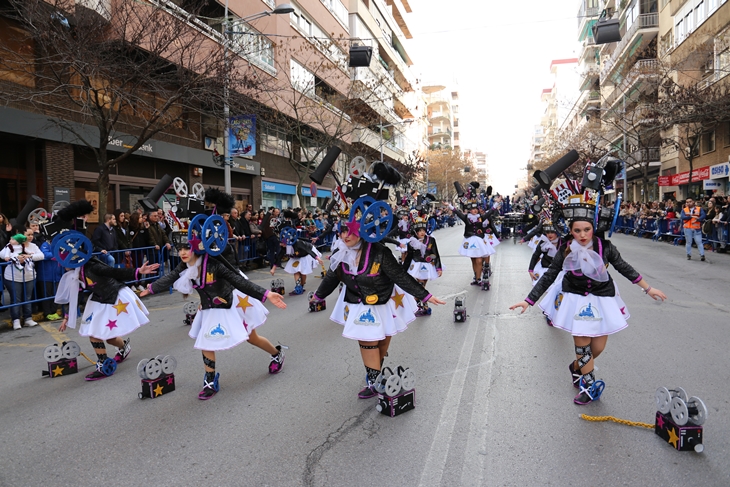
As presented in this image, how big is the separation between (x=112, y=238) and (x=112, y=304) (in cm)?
505

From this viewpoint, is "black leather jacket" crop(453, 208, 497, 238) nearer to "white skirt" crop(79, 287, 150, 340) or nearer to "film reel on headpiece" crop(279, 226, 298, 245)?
"film reel on headpiece" crop(279, 226, 298, 245)

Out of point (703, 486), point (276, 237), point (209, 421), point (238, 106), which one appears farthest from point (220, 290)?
point (238, 106)

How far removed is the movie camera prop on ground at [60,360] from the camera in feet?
19.3

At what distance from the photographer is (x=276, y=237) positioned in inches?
580

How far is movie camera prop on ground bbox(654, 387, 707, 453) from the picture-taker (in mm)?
3576

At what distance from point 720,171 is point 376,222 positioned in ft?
101

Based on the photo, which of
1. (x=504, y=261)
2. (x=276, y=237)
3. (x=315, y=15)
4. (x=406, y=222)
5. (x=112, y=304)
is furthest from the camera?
(x=315, y=15)

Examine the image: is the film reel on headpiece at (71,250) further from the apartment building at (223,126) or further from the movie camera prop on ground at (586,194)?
the apartment building at (223,126)

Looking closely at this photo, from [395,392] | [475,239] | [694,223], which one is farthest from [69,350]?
[694,223]

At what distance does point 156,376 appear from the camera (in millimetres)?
5090

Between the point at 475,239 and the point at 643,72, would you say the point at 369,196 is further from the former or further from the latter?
the point at 643,72

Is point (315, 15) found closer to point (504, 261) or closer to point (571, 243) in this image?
point (504, 261)

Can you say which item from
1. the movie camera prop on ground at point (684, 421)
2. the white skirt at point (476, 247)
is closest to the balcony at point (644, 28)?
the white skirt at point (476, 247)

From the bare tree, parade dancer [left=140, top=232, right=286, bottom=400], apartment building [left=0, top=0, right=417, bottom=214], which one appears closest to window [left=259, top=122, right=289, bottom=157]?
apartment building [left=0, top=0, right=417, bottom=214]
